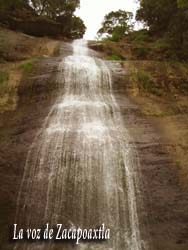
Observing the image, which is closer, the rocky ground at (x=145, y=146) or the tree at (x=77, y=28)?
the rocky ground at (x=145, y=146)

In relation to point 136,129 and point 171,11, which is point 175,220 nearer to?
point 136,129

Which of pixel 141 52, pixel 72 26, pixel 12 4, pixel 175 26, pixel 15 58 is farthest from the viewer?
pixel 72 26

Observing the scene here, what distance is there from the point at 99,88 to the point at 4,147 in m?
5.59

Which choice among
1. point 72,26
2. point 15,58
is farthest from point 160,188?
point 72,26

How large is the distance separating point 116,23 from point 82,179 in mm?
24186

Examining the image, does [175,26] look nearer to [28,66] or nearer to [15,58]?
[28,66]

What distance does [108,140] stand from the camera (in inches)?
474

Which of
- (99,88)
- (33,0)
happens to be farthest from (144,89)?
(33,0)

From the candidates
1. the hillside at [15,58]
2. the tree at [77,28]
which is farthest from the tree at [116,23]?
the hillside at [15,58]

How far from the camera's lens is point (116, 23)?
32594 mm

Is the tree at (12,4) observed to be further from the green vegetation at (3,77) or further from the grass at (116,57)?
the green vegetation at (3,77)

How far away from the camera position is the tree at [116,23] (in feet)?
98.6

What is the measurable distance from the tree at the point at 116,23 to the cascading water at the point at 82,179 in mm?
17983

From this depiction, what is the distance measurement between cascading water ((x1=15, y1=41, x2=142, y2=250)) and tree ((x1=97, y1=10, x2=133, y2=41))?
1798 centimetres
